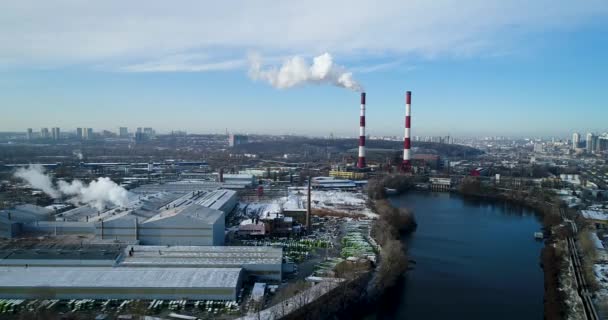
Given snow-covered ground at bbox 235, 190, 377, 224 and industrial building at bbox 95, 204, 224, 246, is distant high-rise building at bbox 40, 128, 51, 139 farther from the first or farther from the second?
industrial building at bbox 95, 204, 224, 246

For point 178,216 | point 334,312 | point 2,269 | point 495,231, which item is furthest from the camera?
point 495,231

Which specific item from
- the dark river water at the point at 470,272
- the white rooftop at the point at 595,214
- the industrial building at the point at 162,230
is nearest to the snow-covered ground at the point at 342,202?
the dark river water at the point at 470,272

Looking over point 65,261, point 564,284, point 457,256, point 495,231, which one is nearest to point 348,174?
point 495,231

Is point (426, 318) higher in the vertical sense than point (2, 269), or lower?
lower

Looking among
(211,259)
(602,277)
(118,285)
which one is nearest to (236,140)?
(211,259)

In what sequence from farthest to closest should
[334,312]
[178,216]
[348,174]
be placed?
[348,174] → [178,216] → [334,312]

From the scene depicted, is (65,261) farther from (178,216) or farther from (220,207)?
(220,207)
